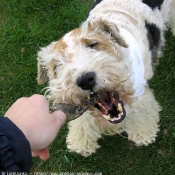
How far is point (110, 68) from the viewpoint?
2.97 metres

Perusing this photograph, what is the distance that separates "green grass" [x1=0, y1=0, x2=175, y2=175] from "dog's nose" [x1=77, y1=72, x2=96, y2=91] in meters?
1.88

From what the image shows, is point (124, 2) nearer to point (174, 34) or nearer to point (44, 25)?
point (174, 34)

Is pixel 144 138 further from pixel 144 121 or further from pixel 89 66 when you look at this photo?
pixel 89 66

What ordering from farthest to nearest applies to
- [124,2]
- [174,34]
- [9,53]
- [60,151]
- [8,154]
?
[9,53], [174,34], [60,151], [124,2], [8,154]

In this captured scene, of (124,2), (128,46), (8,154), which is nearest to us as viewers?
(8,154)

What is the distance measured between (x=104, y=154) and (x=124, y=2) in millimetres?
2106

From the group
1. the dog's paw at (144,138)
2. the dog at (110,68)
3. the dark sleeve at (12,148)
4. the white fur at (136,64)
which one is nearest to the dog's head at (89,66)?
the dog at (110,68)

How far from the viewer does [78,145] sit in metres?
4.32

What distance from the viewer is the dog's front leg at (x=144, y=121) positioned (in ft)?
12.9

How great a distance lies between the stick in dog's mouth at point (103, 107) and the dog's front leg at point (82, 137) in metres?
0.85

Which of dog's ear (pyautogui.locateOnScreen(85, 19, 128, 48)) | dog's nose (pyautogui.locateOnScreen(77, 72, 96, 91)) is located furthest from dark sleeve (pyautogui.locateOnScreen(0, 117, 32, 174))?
dog's ear (pyautogui.locateOnScreen(85, 19, 128, 48))

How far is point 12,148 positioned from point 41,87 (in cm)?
308

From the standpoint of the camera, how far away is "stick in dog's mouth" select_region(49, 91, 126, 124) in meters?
3.06

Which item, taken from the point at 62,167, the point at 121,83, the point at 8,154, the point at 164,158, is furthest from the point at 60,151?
the point at 8,154
